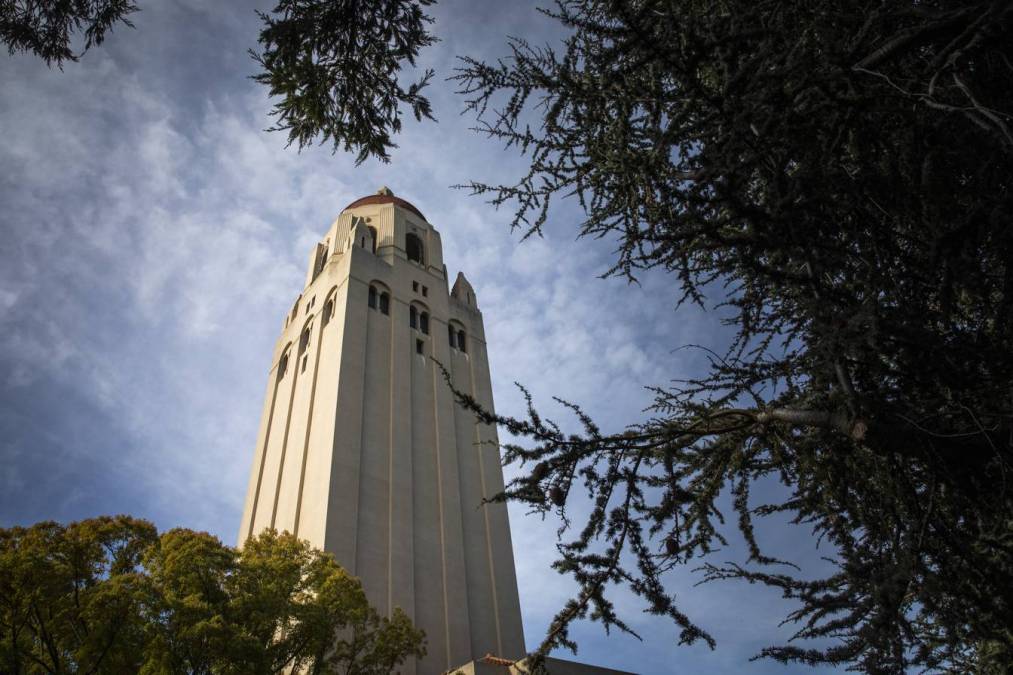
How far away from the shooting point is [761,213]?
3.52 meters

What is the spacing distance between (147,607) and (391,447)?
16.1 meters

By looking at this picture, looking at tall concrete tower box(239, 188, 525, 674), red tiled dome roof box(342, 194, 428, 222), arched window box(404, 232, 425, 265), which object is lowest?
tall concrete tower box(239, 188, 525, 674)

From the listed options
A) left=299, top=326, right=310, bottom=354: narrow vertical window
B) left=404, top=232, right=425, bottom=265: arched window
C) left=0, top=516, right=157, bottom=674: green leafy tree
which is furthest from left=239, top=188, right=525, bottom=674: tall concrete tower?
left=0, top=516, right=157, bottom=674: green leafy tree

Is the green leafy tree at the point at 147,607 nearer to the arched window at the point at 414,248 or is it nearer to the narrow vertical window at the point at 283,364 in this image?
the narrow vertical window at the point at 283,364

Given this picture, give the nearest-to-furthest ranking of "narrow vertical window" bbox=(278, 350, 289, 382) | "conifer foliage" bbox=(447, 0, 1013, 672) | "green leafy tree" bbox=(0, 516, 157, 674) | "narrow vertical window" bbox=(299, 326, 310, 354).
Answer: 1. "conifer foliage" bbox=(447, 0, 1013, 672)
2. "green leafy tree" bbox=(0, 516, 157, 674)
3. "narrow vertical window" bbox=(299, 326, 310, 354)
4. "narrow vertical window" bbox=(278, 350, 289, 382)

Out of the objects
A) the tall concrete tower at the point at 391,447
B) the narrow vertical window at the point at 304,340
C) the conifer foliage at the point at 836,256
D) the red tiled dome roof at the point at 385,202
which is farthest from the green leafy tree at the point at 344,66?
the red tiled dome roof at the point at 385,202

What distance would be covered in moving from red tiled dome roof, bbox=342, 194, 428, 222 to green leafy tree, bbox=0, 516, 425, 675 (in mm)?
31079

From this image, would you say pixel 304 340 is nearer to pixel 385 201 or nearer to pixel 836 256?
pixel 385 201

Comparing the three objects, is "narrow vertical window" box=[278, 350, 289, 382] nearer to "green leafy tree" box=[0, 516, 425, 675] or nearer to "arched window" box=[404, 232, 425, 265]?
"arched window" box=[404, 232, 425, 265]

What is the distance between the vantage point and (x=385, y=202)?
41656mm

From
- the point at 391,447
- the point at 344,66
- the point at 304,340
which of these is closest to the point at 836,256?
the point at 344,66

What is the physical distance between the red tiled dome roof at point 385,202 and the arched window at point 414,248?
2573 millimetres

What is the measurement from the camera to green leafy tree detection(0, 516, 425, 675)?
1057cm

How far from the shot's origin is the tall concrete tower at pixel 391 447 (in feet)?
76.8
